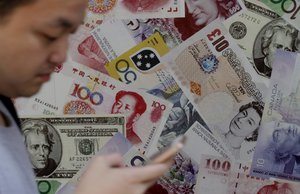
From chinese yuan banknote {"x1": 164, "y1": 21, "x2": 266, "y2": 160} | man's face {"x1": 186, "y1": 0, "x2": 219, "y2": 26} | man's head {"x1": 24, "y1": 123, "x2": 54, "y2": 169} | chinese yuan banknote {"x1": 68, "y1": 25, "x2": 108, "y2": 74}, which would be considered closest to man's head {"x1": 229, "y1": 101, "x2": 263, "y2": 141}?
chinese yuan banknote {"x1": 164, "y1": 21, "x2": 266, "y2": 160}

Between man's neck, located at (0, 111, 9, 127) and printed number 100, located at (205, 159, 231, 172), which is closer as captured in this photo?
man's neck, located at (0, 111, 9, 127)

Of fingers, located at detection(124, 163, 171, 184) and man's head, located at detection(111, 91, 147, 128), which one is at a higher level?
fingers, located at detection(124, 163, 171, 184)

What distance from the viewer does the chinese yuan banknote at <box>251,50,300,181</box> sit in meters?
1.12

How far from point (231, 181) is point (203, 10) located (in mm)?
413

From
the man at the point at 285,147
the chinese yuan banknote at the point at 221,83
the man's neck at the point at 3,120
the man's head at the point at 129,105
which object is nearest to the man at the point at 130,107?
the man's head at the point at 129,105

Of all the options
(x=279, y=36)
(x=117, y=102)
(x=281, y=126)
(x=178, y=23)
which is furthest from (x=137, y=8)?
(x=281, y=126)

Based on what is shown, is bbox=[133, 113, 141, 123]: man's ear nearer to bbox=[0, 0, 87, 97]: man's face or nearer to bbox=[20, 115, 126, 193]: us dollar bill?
bbox=[20, 115, 126, 193]: us dollar bill

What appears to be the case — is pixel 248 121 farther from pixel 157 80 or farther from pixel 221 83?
pixel 157 80

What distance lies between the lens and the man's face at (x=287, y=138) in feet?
3.75

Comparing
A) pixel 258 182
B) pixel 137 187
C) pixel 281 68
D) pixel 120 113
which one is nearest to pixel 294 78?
pixel 281 68

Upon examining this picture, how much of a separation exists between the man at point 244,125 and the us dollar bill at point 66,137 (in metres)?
0.25

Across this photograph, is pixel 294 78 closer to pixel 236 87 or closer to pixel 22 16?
pixel 236 87

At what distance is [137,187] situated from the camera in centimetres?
46

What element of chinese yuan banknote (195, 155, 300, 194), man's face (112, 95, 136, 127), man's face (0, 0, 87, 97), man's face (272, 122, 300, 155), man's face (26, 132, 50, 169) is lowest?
chinese yuan banknote (195, 155, 300, 194)
